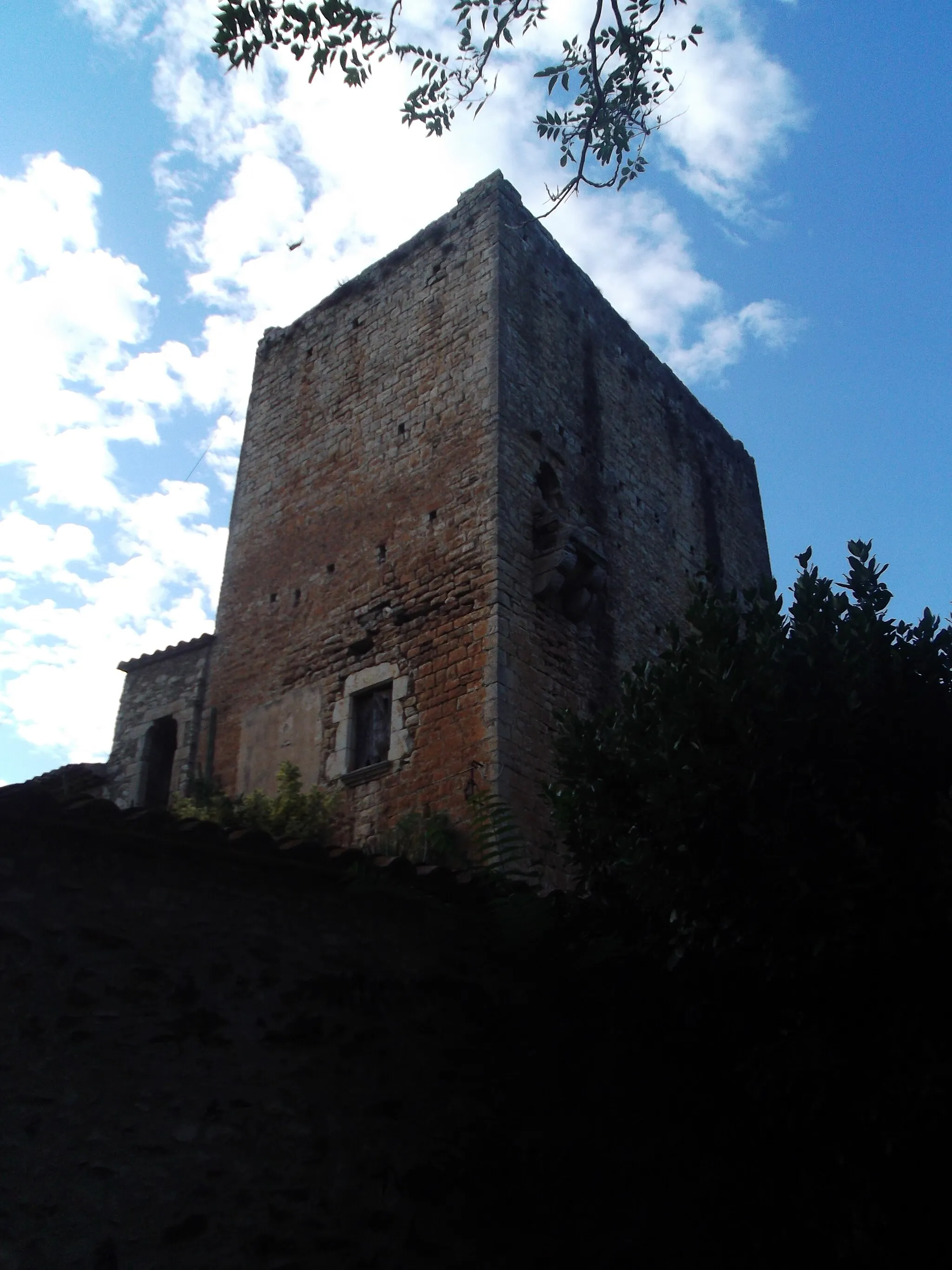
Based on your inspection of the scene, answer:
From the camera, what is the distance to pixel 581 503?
1195 cm

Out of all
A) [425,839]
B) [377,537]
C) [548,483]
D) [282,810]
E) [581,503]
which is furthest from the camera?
[581,503]

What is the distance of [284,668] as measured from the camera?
1187cm

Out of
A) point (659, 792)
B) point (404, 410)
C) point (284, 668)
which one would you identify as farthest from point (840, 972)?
point (404, 410)

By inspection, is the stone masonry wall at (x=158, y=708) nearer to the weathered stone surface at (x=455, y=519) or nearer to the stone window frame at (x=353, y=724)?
the weathered stone surface at (x=455, y=519)

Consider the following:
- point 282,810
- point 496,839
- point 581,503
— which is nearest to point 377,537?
point 581,503

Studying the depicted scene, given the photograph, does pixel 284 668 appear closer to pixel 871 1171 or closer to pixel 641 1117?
pixel 641 1117

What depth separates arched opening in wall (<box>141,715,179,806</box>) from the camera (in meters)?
12.5

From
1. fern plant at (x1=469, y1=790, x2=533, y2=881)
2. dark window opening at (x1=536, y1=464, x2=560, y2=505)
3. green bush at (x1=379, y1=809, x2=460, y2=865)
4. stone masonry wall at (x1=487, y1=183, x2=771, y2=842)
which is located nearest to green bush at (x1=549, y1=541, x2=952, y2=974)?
fern plant at (x1=469, y1=790, x2=533, y2=881)

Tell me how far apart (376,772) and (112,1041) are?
16.0 ft

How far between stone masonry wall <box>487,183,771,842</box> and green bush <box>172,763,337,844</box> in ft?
5.60

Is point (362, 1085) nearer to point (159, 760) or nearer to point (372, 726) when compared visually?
point (372, 726)

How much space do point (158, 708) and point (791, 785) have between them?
28.7 feet

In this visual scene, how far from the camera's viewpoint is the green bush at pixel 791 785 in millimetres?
5695

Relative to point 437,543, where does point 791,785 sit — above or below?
below
